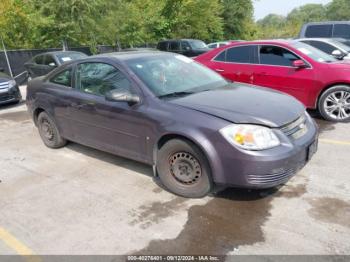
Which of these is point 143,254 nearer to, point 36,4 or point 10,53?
point 10,53

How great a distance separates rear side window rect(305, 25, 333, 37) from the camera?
43.0 ft

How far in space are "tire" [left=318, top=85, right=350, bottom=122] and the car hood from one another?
253 centimetres

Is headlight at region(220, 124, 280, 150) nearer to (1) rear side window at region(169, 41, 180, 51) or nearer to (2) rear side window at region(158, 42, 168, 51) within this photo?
(1) rear side window at region(169, 41, 180, 51)

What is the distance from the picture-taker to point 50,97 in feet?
17.1

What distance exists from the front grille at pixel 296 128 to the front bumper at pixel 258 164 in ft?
0.23

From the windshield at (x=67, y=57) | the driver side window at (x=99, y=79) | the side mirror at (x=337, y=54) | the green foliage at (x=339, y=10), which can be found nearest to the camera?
the driver side window at (x=99, y=79)

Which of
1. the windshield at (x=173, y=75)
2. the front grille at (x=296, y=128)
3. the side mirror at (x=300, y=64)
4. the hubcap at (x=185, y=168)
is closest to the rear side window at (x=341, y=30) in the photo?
the side mirror at (x=300, y=64)

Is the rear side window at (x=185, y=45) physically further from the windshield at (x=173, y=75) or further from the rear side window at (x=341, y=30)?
the windshield at (x=173, y=75)

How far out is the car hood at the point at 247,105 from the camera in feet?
10.9

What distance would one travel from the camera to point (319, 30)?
43.2 ft

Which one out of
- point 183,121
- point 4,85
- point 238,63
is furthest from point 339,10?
point 183,121

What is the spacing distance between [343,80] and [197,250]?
4603mm

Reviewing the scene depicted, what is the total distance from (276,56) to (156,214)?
4.54m

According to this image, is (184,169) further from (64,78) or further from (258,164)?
(64,78)
